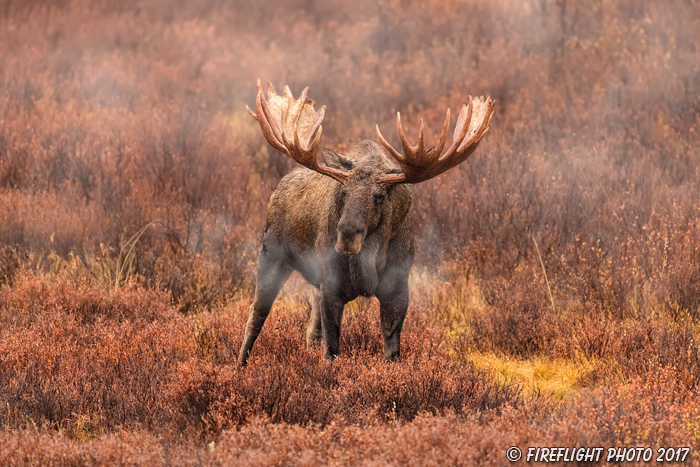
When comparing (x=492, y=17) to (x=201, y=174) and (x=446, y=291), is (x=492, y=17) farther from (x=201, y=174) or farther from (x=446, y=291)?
(x=446, y=291)

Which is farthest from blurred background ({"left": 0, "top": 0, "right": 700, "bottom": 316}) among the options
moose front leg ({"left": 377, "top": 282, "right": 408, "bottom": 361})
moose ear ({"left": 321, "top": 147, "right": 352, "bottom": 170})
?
moose ear ({"left": 321, "top": 147, "right": 352, "bottom": 170})

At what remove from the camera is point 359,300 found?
665 centimetres

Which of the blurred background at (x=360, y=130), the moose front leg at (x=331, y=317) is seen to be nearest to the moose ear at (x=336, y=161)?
the moose front leg at (x=331, y=317)

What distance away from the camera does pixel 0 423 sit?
13.7ft

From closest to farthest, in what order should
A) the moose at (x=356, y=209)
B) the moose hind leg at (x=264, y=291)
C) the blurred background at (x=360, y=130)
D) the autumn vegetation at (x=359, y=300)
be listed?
the autumn vegetation at (x=359, y=300)
the moose at (x=356, y=209)
the moose hind leg at (x=264, y=291)
the blurred background at (x=360, y=130)

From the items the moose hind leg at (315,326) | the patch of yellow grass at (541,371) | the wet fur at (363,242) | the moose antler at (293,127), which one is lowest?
the patch of yellow grass at (541,371)

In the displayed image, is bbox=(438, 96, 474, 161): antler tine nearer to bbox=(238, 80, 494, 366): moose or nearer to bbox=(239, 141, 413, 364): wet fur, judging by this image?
bbox=(238, 80, 494, 366): moose

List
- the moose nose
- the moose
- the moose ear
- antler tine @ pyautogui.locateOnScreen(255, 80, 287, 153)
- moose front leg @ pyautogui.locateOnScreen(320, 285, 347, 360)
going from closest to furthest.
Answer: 1. the moose nose
2. the moose
3. the moose ear
4. moose front leg @ pyautogui.locateOnScreen(320, 285, 347, 360)
5. antler tine @ pyautogui.locateOnScreen(255, 80, 287, 153)

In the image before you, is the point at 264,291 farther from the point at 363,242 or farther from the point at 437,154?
the point at 437,154

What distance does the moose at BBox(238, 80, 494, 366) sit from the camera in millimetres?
4230

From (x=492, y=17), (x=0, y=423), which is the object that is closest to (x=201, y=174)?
(x=0, y=423)

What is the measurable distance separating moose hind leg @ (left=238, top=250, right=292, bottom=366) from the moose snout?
3.40ft

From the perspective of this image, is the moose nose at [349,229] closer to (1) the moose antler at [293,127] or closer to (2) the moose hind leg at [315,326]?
(1) the moose antler at [293,127]

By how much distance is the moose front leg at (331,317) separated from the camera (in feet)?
14.7
